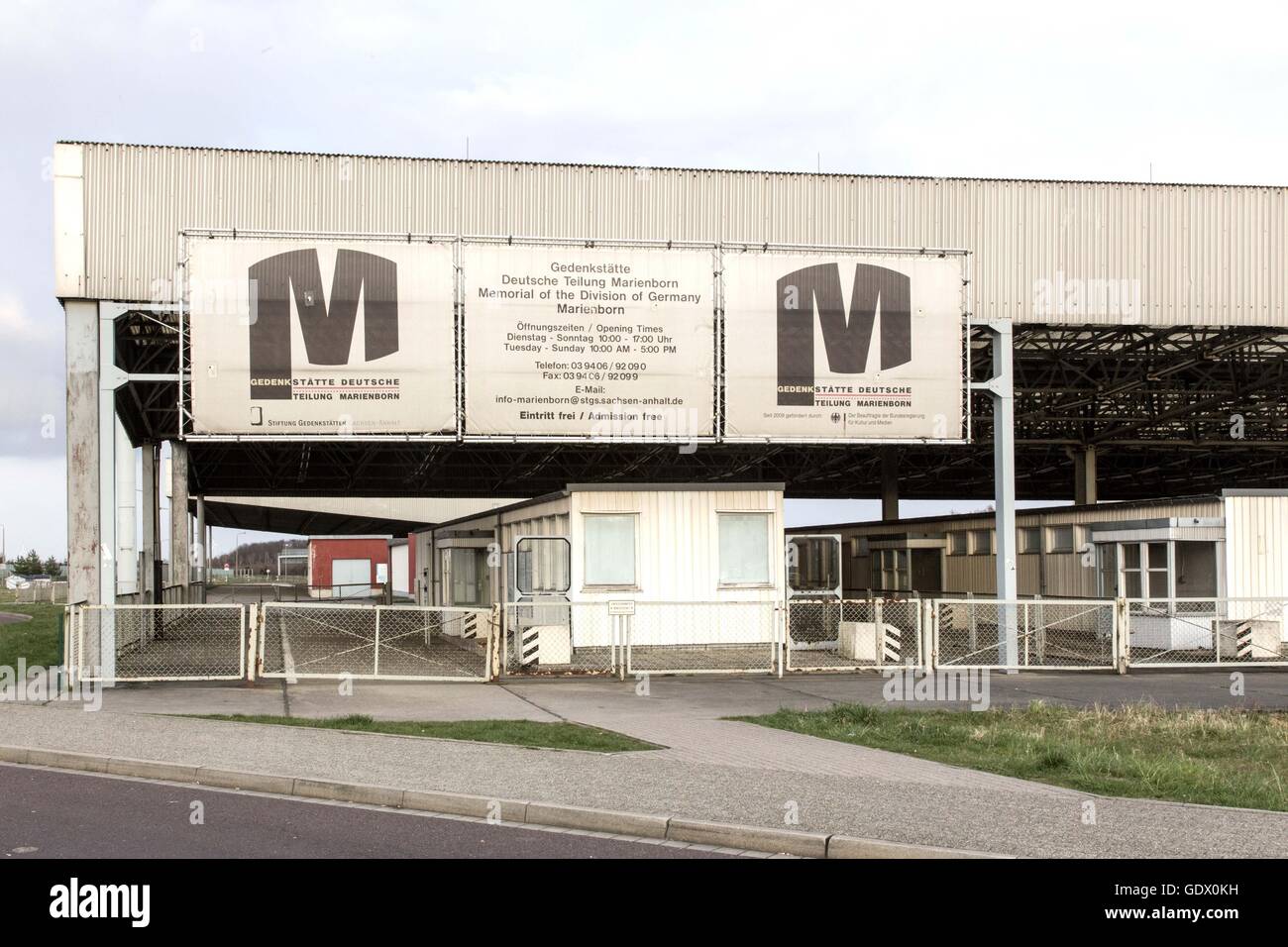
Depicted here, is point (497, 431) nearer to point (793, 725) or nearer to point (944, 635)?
point (793, 725)

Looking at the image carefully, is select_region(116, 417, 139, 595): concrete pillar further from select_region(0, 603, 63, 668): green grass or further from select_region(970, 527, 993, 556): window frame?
select_region(970, 527, 993, 556): window frame

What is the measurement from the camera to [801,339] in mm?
23094

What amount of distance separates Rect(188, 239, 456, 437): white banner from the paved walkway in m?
4.73

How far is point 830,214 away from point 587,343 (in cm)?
602

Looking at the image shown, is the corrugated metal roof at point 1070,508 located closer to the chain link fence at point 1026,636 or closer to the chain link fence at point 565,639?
the chain link fence at point 1026,636

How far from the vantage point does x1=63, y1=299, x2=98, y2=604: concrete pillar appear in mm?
21797

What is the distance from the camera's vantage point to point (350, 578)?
65.2m

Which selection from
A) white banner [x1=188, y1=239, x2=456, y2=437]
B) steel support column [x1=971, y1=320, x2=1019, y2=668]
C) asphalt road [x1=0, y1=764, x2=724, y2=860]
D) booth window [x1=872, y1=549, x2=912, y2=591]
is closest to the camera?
→ asphalt road [x1=0, y1=764, x2=724, y2=860]

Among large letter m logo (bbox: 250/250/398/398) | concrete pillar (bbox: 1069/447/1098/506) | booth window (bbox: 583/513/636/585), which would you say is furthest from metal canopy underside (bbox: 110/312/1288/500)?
booth window (bbox: 583/513/636/585)

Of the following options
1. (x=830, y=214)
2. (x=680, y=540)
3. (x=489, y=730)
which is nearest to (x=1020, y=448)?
(x=830, y=214)

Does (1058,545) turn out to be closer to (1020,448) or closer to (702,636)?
(702,636)

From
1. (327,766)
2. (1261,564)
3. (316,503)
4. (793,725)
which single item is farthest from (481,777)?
(316,503)

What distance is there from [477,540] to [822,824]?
2605cm

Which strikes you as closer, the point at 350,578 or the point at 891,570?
the point at 891,570
